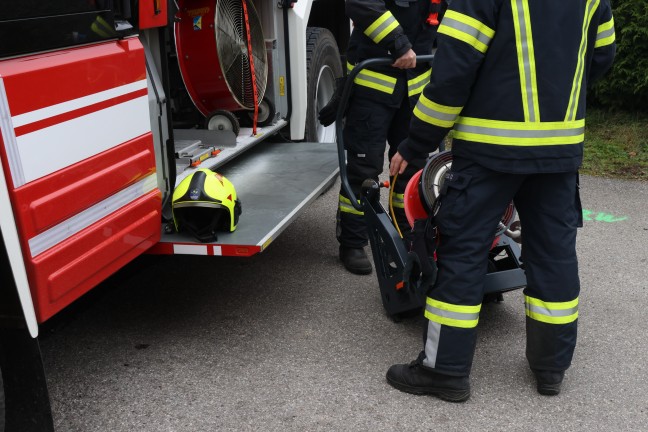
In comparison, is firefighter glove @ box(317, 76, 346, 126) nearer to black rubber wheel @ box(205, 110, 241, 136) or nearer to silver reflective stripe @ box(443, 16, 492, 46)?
black rubber wheel @ box(205, 110, 241, 136)

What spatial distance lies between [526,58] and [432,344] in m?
1.10

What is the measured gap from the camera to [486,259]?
2875 millimetres

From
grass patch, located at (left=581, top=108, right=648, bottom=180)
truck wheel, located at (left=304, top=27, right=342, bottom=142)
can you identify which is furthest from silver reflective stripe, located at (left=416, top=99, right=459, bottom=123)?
grass patch, located at (left=581, top=108, right=648, bottom=180)

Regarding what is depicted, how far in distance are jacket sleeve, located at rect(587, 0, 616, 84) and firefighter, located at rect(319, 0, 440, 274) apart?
0.93m

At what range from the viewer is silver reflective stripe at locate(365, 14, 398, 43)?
356cm

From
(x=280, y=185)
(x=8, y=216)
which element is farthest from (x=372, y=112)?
(x=8, y=216)

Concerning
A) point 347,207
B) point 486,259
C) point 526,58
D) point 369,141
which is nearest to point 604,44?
point 526,58

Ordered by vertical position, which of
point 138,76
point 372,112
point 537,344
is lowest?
point 537,344

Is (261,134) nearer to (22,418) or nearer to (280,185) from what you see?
(280,185)

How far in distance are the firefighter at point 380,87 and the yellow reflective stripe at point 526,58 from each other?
1072 millimetres

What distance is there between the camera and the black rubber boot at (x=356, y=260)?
4.11m

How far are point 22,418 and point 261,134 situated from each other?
237 cm

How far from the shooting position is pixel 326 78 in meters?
5.46

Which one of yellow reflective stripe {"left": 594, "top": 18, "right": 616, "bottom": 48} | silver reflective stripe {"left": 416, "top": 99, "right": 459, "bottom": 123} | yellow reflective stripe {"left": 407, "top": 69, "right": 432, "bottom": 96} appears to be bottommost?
yellow reflective stripe {"left": 407, "top": 69, "right": 432, "bottom": 96}
